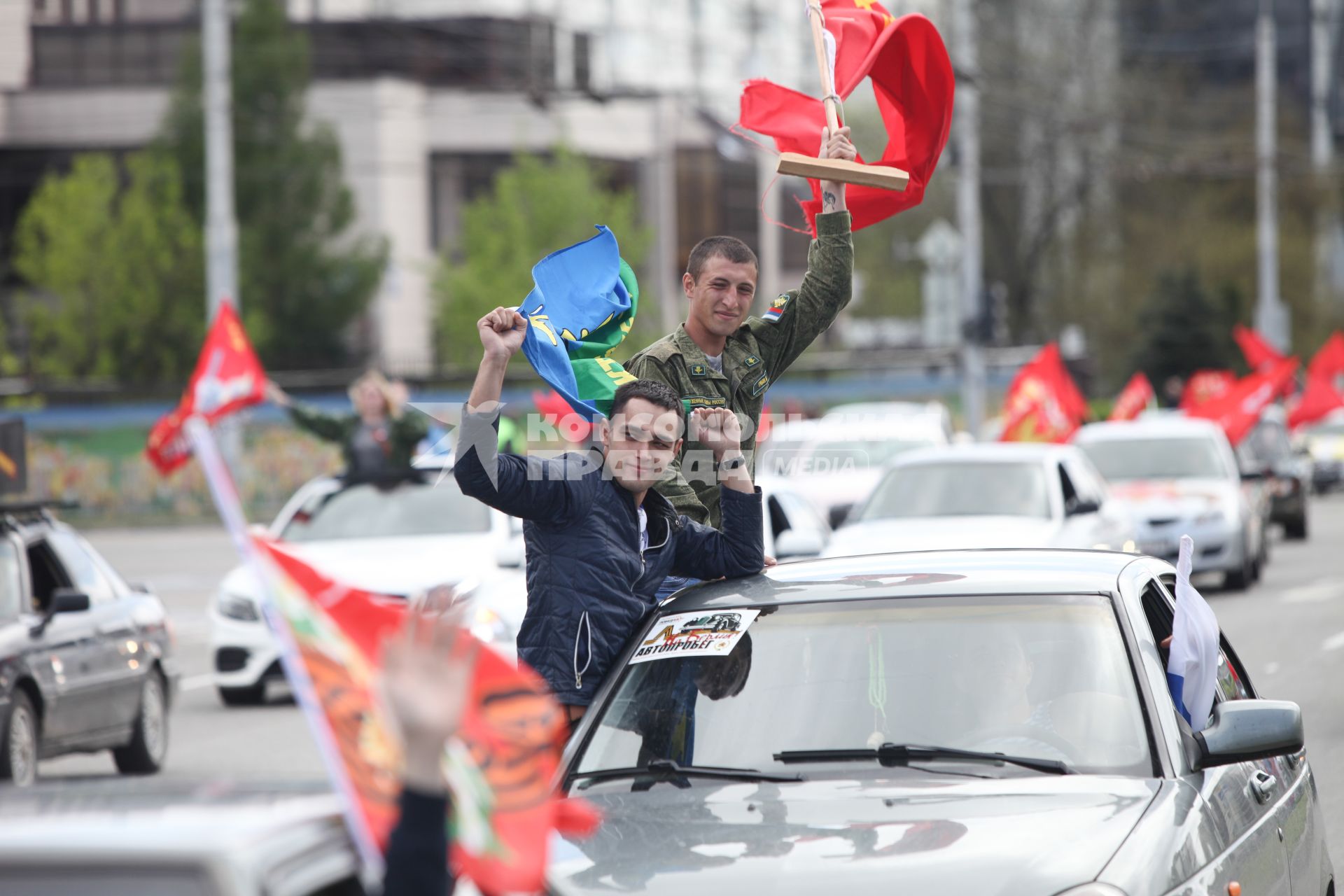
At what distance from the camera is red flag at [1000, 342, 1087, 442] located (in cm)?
2234

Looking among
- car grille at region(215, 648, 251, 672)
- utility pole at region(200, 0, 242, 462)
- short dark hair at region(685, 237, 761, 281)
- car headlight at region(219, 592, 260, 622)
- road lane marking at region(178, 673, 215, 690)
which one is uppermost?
utility pole at region(200, 0, 242, 462)

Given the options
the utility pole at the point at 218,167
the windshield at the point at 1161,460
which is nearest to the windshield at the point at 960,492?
the windshield at the point at 1161,460

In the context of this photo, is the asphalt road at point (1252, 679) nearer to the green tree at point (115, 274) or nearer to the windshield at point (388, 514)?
the windshield at point (388, 514)

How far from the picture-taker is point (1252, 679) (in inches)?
495

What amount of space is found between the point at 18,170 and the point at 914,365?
27422 millimetres

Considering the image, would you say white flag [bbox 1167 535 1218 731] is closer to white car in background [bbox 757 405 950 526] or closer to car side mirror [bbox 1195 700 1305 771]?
car side mirror [bbox 1195 700 1305 771]

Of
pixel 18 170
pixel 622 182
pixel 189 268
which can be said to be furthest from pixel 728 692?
pixel 622 182

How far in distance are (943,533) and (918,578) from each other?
8.61 m

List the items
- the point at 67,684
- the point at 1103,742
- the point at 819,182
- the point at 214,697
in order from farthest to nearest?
the point at 214,697, the point at 67,684, the point at 819,182, the point at 1103,742

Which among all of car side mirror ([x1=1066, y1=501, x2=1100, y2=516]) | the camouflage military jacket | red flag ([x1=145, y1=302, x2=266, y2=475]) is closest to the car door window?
red flag ([x1=145, y1=302, x2=266, y2=475])

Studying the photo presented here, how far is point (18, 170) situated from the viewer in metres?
56.3

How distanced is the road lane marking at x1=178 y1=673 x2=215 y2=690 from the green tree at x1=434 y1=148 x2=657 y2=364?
3059cm

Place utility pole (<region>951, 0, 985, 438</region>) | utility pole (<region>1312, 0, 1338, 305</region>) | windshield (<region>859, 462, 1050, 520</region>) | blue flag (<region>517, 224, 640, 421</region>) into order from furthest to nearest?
utility pole (<region>1312, 0, 1338, 305</region>) < utility pole (<region>951, 0, 985, 438</region>) < windshield (<region>859, 462, 1050, 520</region>) < blue flag (<region>517, 224, 640, 421</region>)

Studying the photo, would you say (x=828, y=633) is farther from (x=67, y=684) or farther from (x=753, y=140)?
(x=67, y=684)
